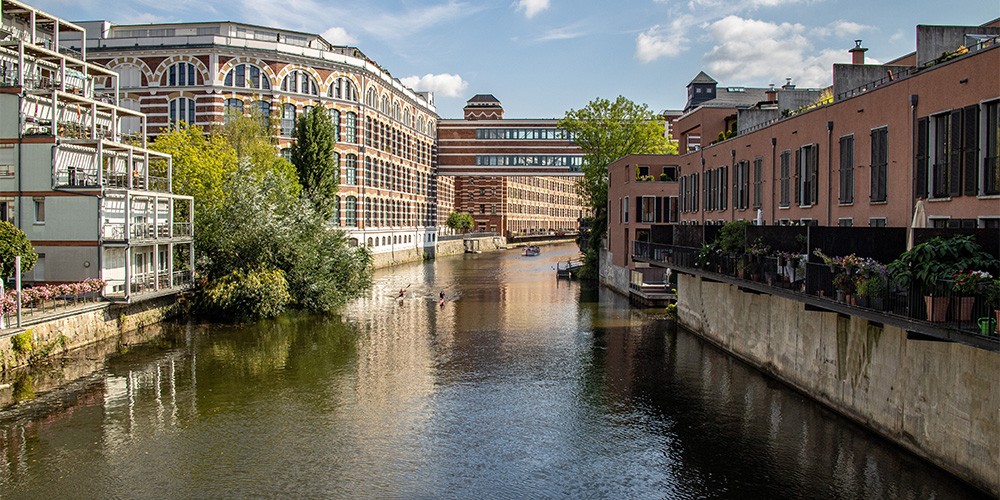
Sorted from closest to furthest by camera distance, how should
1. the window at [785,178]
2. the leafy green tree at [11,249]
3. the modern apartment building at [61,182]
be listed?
the leafy green tree at [11,249] < the window at [785,178] < the modern apartment building at [61,182]

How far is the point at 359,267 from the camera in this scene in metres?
48.7

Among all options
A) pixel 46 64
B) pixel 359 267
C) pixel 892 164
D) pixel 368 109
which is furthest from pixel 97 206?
pixel 368 109

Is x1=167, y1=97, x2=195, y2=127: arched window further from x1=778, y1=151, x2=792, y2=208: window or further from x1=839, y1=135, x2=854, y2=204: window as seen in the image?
x1=839, y1=135, x2=854, y2=204: window

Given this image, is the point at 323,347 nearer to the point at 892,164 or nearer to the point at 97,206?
the point at 97,206

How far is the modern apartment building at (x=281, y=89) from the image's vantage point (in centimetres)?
6919

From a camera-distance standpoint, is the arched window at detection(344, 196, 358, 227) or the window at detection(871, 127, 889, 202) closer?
the window at detection(871, 127, 889, 202)

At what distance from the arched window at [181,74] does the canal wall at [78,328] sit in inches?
1323

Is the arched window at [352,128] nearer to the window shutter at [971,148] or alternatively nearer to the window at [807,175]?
the window at [807,175]

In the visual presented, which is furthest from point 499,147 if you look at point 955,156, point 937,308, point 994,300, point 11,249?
point 994,300

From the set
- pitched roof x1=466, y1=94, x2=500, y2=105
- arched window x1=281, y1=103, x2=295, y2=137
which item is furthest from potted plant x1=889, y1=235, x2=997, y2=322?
pitched roof x1=466, y1=94, x2=500, y2=105

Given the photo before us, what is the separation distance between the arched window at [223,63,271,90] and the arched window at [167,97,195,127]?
141 inches

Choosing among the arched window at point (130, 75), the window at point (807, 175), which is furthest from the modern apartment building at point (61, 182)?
the arched window at point (130, 75)

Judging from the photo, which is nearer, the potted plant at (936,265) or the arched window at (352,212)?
the potted plant at (936,265)

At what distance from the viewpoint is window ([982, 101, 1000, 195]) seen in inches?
739
